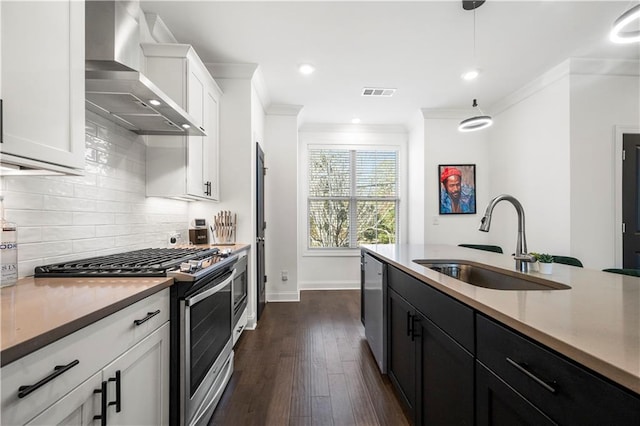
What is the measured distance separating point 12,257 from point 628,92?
544 centimetres

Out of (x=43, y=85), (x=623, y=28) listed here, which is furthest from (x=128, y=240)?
(x=623, y=28)

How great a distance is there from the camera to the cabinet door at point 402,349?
5.16ft

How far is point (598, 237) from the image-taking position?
10.3ft

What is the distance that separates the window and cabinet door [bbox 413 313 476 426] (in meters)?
3.68

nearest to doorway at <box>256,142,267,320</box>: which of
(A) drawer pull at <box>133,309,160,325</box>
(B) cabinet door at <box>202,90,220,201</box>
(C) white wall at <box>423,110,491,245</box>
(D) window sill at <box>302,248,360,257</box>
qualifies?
(B) cabinet door at <box>202,90,220,201</box>

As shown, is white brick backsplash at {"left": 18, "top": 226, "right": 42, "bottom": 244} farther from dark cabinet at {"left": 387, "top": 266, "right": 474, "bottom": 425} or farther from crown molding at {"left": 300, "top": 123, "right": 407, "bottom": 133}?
crown molding at {"left": 300, "top": 123, "right": 407, "bottom": 133}

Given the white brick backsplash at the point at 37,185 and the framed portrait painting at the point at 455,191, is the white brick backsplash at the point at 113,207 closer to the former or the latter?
the white brick backsplash at the point at 37,185

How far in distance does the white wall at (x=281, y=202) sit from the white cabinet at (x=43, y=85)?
3097mm

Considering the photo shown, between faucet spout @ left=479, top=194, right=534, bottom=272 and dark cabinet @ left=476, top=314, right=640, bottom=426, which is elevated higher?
faucet spout @ left=479, top=194, right=534, bottom=272

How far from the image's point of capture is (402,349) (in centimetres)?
176

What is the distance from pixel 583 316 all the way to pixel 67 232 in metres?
2.26

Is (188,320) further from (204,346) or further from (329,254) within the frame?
(329,254)

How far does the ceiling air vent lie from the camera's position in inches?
148

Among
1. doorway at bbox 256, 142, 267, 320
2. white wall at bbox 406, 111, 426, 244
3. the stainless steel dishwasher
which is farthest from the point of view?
white wall at bbox 406, 111, 426, 244
